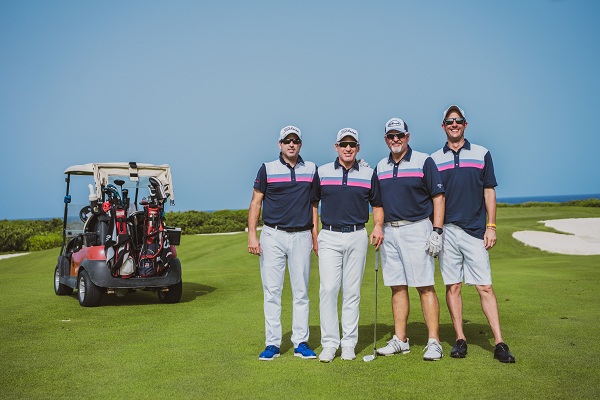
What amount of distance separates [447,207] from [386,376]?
5.95 ft

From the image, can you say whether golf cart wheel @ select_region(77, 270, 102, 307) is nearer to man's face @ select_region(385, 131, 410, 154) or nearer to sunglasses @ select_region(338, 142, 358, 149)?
sunglasses @ select_region(338, 142, 358, 149)

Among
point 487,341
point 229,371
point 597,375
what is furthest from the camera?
point 487,341

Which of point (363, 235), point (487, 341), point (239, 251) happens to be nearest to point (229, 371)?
point (363, 235)

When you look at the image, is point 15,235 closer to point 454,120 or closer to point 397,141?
point 397,141

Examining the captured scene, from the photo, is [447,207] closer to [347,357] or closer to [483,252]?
[483,252]

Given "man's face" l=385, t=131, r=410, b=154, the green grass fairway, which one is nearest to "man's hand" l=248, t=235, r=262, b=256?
the green grass fairway

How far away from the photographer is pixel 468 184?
641 centimetres

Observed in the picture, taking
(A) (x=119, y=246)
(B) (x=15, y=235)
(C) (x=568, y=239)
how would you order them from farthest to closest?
(B) (x=15, y=235) < (C) (x=568, y=239) < (A) (x=119, y=246)

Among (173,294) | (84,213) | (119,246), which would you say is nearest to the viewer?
(119,246)

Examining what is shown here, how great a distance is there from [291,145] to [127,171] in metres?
6.10

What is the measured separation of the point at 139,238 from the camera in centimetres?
1054

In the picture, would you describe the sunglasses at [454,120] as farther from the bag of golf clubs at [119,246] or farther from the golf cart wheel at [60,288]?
the golf cart wheel at [60,288]

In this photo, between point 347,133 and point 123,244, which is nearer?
point 347,133

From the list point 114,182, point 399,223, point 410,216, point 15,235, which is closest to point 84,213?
point 114,182
